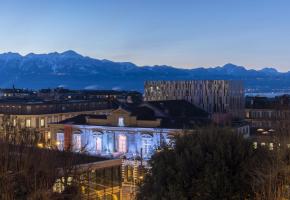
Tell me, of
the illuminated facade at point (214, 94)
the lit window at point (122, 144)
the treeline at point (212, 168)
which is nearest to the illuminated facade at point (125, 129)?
the lit window at point (122, 144)

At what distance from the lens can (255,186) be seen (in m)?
19.9

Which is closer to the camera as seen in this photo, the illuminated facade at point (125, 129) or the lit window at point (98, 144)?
the illuminated facade at point (125, 129)

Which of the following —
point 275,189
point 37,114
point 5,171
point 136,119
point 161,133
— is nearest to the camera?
point 275,189

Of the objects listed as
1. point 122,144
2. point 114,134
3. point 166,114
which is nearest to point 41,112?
point 114,134

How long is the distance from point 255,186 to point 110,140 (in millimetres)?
44788

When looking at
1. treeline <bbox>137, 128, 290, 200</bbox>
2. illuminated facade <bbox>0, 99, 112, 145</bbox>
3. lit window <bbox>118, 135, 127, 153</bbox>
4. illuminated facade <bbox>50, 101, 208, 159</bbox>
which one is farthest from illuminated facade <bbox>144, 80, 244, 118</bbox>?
treeline <bbox>137, 128, 290, 200</bbox>

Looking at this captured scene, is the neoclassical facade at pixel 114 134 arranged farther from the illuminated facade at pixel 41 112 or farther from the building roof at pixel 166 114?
the illuminated facade at pixel 41 112

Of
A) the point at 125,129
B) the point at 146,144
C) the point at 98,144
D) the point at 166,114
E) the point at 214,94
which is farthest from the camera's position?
the point at 214,94

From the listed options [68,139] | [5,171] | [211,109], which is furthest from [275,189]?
[211,109]

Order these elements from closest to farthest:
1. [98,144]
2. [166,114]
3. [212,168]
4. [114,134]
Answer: [212,168] → [114,134] → [98,144] → [166,114]

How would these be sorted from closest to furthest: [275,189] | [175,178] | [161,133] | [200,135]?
[275,189], [175,178], [200,135], [161,133]

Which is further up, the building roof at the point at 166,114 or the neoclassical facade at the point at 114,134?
the building roof at the point at 166,114

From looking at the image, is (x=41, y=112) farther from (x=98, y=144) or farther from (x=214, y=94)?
(x=214, y=94)

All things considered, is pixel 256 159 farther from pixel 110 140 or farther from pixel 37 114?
pixel 37 114
